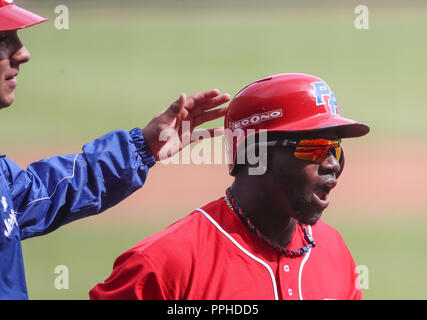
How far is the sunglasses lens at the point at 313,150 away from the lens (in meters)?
2.06

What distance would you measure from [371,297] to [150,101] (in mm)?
2693

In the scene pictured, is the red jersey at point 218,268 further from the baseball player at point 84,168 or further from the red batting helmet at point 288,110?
the baseball player at point 84,168

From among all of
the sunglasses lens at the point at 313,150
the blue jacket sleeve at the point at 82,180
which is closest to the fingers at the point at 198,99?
the blue jacket sleeve at the point at 82,180

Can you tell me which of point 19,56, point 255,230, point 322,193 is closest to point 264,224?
point 255,230

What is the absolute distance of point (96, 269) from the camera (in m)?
5.05

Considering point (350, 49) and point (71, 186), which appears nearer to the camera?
point (71, 186)

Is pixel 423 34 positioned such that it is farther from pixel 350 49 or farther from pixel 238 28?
pixel 238 28

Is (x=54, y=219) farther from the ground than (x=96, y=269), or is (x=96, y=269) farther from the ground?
(x=54, y=219)

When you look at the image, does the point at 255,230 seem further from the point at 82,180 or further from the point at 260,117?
the point at 82,180

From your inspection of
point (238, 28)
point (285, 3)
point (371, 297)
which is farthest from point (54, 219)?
point (285, 3)

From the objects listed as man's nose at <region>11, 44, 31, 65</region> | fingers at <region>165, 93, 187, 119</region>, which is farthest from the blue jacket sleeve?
man's nose at <region>11, 44, 31, 65</region>

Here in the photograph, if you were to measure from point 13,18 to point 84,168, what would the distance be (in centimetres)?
62

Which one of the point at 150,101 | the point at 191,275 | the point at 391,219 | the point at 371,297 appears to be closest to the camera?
the point at 191,275

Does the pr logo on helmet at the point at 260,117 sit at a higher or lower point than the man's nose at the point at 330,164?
higher
